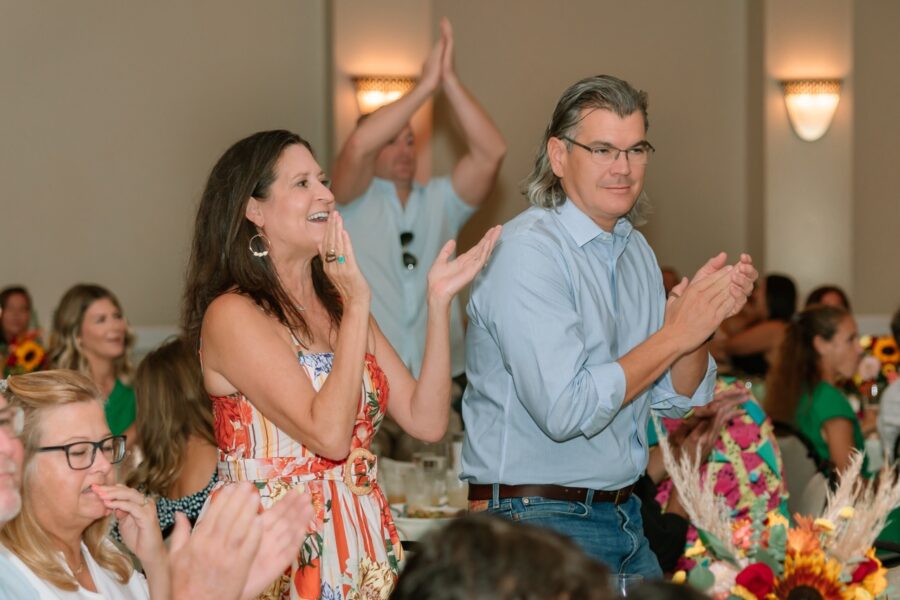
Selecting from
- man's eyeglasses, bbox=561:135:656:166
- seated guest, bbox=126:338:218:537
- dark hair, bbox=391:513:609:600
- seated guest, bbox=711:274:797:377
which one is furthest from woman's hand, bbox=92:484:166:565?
seated guest, bbox=711:274:797:377

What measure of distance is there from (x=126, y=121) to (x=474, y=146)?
10.8 feet

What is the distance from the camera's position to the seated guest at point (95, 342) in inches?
209

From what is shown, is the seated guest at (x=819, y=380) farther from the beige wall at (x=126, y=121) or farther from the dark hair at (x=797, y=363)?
the beige wall at (x=126, y=121)

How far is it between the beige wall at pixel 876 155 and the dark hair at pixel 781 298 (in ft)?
4.52

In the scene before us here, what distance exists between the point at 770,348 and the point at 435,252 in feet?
8.82

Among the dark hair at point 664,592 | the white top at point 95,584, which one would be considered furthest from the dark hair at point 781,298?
the dark hair at point 664,592

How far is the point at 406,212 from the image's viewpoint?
5289 millimetres

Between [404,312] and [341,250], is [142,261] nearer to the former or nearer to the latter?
[404,312]

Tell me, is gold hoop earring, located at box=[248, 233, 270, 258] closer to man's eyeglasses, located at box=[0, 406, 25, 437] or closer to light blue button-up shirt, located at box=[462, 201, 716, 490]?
light blue button-up shirt, located at box=[462, 201, 716, 490]

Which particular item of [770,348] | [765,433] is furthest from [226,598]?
[770,348]

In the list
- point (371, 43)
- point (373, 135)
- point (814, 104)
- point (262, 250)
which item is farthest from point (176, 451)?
point (814, 104)

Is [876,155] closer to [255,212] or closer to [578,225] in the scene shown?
[578,225]

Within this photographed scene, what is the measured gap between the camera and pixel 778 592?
1.70 m

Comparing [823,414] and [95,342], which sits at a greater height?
[95,342]
